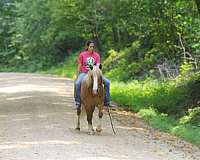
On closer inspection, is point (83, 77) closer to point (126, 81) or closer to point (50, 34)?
point (126, 81)

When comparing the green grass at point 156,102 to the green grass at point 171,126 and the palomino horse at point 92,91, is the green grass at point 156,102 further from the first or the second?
the palomino horse at point 92,91

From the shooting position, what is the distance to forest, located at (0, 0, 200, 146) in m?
19.7

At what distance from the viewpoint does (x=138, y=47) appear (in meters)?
34.6

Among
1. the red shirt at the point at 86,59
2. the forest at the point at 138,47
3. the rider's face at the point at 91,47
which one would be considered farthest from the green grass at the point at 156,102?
the rider's face at the point at 91,47

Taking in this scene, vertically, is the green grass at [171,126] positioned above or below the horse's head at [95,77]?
below

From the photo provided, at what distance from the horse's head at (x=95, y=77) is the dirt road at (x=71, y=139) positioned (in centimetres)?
124

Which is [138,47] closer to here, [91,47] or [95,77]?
[91,47]

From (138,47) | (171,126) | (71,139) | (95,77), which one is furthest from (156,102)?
(138,47)

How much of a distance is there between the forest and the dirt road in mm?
1049

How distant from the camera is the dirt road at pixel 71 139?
10953 mm

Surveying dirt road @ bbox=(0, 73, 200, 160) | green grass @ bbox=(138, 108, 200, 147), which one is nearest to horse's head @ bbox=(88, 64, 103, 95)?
dirt road @ bbox=(0, 73, 200, 160)

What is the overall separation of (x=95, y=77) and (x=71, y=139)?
1.65m

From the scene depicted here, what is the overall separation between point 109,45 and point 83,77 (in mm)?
30644

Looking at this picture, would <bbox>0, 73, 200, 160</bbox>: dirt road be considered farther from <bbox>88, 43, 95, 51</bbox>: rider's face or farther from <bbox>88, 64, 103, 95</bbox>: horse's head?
<bbox>88, 43, 95, 51</bbox>: rider's face
